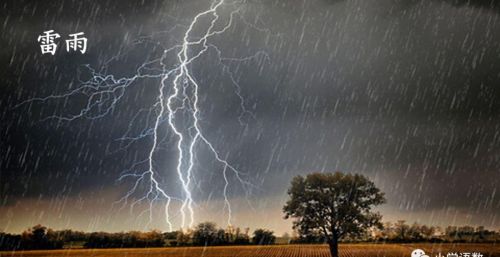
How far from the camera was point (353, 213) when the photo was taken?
21.5m

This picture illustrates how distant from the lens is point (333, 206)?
864 inches

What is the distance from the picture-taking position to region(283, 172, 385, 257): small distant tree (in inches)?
850

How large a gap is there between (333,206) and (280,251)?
7096 millimetres

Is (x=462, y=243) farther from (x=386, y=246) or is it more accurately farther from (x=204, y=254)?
(x=204, y=254)

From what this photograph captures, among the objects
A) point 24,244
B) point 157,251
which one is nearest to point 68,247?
point 24,244

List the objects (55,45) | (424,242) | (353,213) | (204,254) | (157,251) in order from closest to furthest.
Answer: (55,45), (353,213), (204,254), (157,251), (424,242)

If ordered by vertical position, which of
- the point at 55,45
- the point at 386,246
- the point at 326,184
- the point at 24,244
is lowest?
the point at 24,244

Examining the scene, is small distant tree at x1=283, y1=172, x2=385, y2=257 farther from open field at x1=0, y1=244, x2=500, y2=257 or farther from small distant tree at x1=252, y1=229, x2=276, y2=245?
small distant tree at x1=252, y1=229, x2=276, y2=245

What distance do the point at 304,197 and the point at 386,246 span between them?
1007 centimetres

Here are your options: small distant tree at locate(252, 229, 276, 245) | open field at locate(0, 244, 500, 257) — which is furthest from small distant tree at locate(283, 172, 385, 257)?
small distant tree at locate(252, 229, 276, 245)

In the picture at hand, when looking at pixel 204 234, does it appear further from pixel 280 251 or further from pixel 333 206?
pixel 333 206

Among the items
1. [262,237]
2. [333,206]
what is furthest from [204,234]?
[333,206]

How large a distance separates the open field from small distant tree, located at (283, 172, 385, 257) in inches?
79.5

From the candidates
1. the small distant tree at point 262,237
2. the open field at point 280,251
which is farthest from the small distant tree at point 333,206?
the small distant tree at point 262,237
